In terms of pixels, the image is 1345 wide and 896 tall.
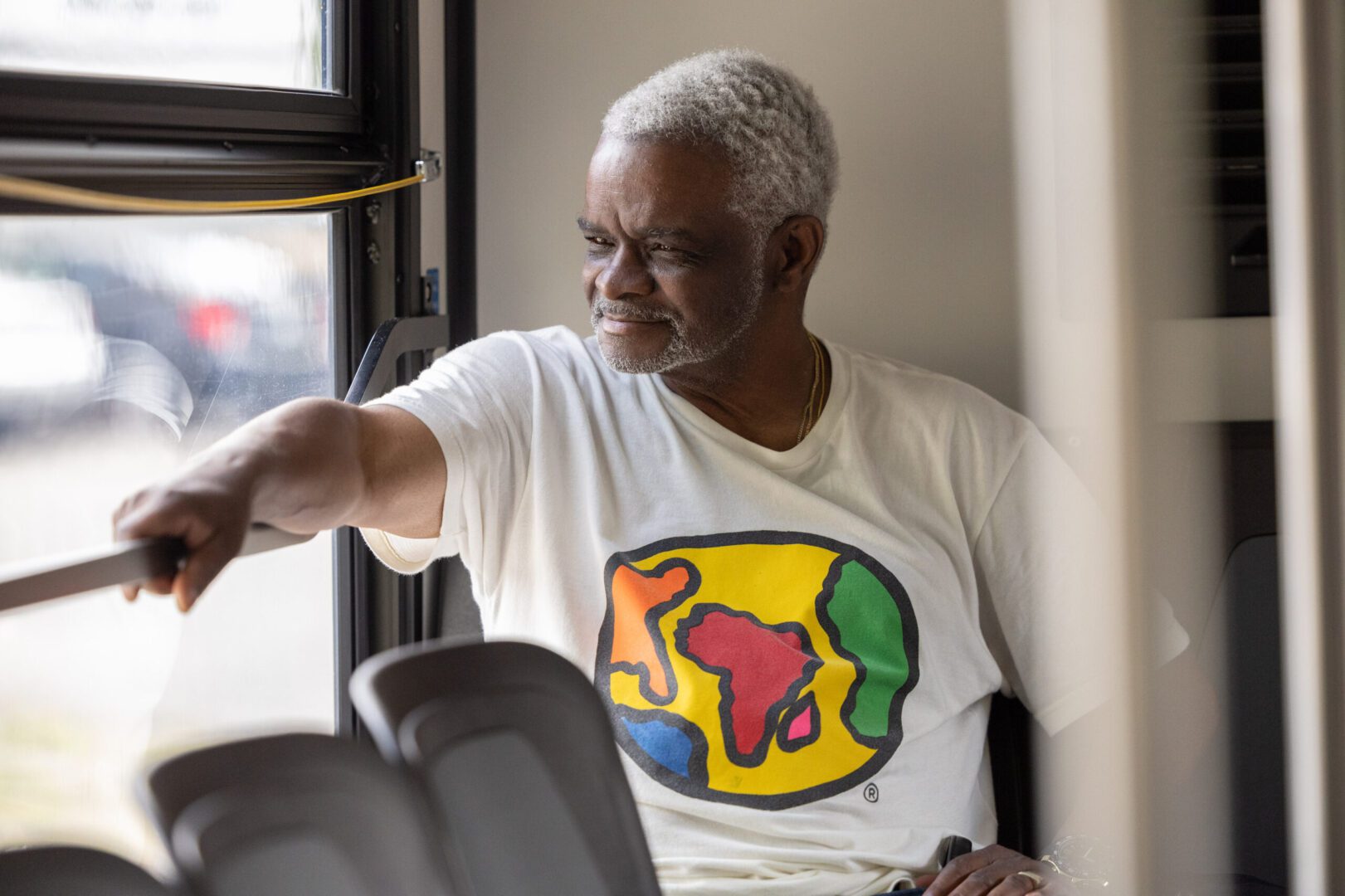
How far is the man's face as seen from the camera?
1.55m

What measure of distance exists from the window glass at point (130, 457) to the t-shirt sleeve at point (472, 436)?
26cm

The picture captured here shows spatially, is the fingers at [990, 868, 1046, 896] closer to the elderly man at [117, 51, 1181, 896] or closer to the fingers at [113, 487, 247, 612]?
the elderly man at [117, 51, 1181, 896]

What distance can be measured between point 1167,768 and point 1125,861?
1.4 inches

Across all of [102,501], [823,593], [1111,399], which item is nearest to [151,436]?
[102,501]

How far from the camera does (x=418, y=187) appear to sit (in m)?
1.85

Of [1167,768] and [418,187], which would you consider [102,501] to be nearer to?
[418,187]

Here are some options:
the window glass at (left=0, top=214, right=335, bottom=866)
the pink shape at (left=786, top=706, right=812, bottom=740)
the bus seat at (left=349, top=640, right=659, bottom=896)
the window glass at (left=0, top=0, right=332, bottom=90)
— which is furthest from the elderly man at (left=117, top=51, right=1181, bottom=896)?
the bus seat at (left=349, top=640, right=659, bottom=896)

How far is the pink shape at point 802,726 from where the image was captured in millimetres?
1502

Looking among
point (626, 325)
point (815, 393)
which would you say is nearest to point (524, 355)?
point (626, 325)

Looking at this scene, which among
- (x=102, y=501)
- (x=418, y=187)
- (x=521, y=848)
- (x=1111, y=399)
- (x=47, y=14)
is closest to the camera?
(x=1111, y=399)

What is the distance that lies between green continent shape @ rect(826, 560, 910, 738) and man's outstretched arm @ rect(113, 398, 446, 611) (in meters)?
0.51

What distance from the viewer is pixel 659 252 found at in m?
1.57

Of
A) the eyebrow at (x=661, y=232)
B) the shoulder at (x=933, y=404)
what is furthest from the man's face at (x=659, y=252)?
the shoulder at (x=933, y=404)

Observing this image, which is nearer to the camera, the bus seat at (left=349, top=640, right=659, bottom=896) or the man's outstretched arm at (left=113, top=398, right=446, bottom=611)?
the bus seat at (left=349, top=640, right=659, bottom=896)
